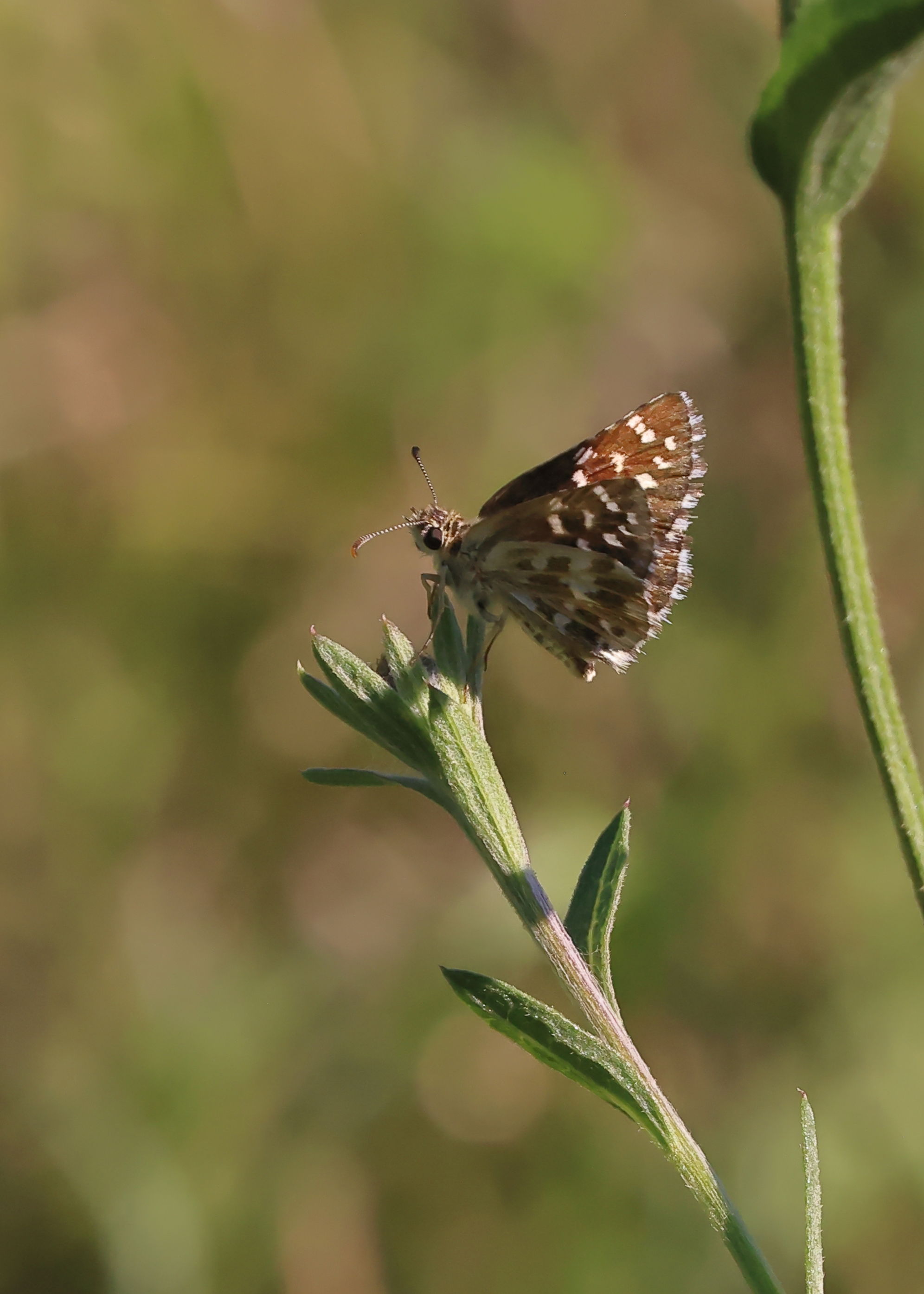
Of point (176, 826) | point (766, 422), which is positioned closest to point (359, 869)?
point (176, 826)

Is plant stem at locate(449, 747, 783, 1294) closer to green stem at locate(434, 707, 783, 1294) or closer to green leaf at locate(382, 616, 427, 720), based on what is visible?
green stem at locate(434, 707, 783, 1294)

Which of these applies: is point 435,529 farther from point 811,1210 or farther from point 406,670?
point 811,1210

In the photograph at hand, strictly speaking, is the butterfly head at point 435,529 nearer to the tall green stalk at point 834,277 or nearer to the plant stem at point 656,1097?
the plant stem at point 656,1097

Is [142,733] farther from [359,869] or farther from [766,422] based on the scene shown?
[766,422]

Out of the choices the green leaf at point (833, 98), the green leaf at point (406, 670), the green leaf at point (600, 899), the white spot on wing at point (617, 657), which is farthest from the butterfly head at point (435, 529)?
the green leaf at point (833, 98)

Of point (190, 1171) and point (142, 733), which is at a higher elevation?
point (142, 733)

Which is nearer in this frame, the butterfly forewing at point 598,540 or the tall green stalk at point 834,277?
the tall green stalk at point 834,277
